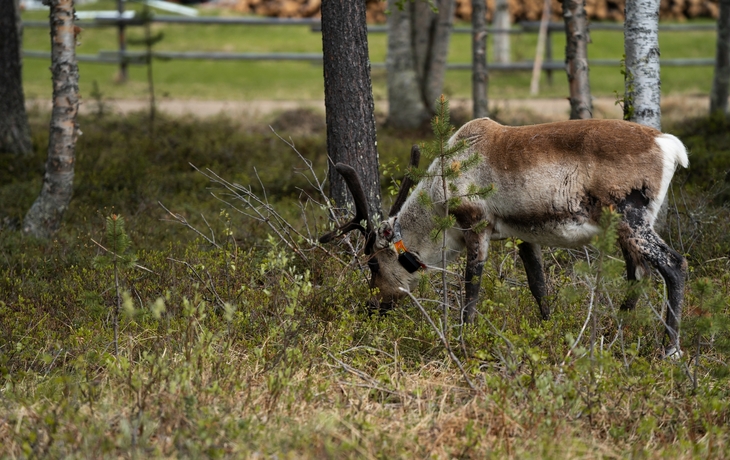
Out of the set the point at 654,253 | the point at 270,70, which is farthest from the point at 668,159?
the point at 270,70

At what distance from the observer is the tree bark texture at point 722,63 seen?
1256 centimetres

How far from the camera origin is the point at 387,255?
6148 millimetres

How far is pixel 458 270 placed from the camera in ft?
20.9

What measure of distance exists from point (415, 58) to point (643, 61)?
780cm

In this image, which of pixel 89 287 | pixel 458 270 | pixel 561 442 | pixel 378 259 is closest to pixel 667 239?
pixel 458 270

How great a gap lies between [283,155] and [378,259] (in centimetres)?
600

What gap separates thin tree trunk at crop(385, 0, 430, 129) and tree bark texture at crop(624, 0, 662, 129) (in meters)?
6.69

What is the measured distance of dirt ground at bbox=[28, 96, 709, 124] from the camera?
15000 millimetres

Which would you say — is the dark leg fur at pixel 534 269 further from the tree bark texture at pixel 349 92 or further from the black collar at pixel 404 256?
the tree bark texture at pixel 349 92

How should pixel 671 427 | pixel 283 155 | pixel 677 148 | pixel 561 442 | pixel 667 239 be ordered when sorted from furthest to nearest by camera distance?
pixel 283 155, pixel 667 239, pixel 677 148, pixel 671 427, pixel 561 442

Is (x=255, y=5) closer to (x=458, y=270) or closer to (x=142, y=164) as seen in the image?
(x=142, y=164)

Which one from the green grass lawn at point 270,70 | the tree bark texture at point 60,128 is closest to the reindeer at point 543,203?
the tree bark texture at point 60,128

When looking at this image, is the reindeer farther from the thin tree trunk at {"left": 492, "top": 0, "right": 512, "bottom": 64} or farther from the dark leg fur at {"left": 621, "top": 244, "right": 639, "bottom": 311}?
the thin tree trunk at {"left": 492, "top": 0, "right": 512, "bottom": 64}

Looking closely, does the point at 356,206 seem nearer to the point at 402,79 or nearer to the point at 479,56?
the point at 479,56
